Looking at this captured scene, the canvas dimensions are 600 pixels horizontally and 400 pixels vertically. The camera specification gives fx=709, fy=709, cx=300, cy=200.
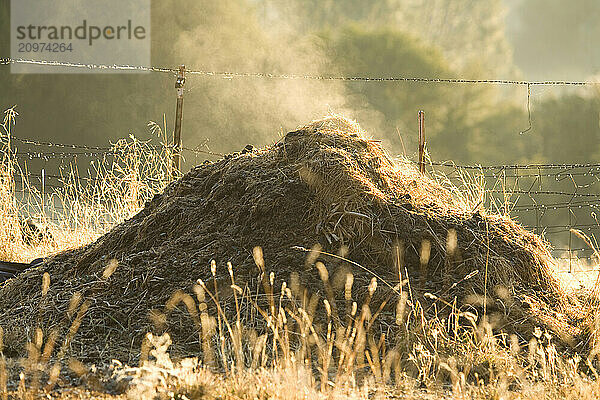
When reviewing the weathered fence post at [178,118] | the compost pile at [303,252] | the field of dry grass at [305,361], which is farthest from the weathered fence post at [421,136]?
the field of dry grass at [305,361]

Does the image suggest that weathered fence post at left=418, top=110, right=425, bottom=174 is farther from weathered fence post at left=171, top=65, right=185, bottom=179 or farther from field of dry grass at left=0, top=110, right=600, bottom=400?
field of dry grass at left=0, top=110, right=600, bottom=400

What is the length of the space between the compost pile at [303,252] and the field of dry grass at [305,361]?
0.26ft

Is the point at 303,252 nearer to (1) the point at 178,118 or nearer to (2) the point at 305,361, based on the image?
(2) the point at 305,361

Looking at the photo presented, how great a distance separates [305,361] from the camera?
3508 millimetres

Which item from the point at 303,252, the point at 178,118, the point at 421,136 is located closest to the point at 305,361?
the point at 303,252

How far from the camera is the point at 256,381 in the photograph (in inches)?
113

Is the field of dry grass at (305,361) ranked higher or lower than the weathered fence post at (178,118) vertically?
lower

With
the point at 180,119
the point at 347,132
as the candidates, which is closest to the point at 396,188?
the point at 347,132

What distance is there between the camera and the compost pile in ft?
13.3

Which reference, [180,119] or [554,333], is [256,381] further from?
[180,119]

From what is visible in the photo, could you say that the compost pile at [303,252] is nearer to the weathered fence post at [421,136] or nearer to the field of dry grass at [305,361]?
the field of dry grass at [305,361]

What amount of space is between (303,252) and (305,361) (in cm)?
90

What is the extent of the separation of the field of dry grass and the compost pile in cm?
8

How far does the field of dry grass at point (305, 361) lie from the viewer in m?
2.82
